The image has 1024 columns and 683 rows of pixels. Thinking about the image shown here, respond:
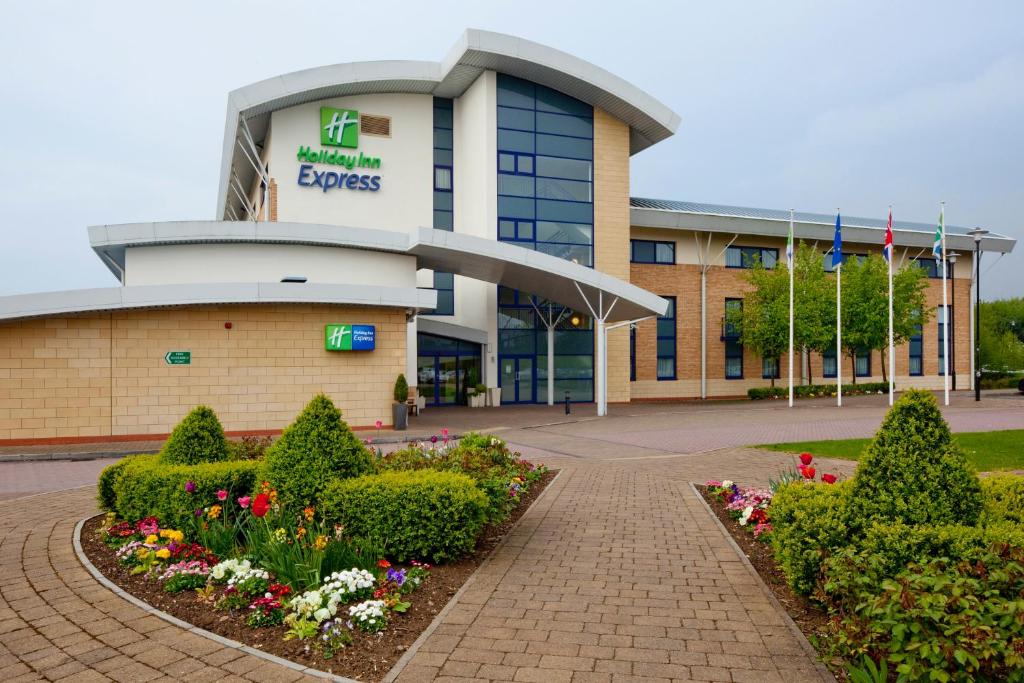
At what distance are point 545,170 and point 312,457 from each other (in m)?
25.8

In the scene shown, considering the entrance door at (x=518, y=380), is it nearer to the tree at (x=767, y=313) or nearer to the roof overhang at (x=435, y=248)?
the roof overhang at (x=435, y=248)

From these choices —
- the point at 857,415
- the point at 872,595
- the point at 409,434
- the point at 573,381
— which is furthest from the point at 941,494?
the point at 573,381

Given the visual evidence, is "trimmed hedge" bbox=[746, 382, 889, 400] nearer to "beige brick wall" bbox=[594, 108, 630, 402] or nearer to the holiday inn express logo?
"beige brick wall" bbox=[594, 108, 630, 402]

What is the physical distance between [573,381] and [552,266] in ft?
31.8

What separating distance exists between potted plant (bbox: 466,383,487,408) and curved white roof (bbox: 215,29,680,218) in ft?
45.6

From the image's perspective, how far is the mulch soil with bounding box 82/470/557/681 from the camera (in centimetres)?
437

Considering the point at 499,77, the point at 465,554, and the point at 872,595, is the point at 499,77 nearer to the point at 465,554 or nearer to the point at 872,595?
the point at 465,554

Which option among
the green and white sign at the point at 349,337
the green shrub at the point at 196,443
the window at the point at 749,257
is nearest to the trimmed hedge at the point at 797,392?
the window at the point at 749,257

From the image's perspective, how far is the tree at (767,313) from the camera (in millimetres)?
34000

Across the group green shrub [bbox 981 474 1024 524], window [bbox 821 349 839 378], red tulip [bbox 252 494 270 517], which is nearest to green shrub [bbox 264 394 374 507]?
red tulip [bbox 252 494 270 517]

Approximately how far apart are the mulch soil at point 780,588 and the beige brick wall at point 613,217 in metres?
23.2

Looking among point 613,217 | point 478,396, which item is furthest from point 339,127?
point 478,396

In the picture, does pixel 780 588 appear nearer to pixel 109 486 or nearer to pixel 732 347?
pixel 109 486

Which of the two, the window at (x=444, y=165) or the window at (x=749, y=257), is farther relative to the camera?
the window at (x=749, y=257)
